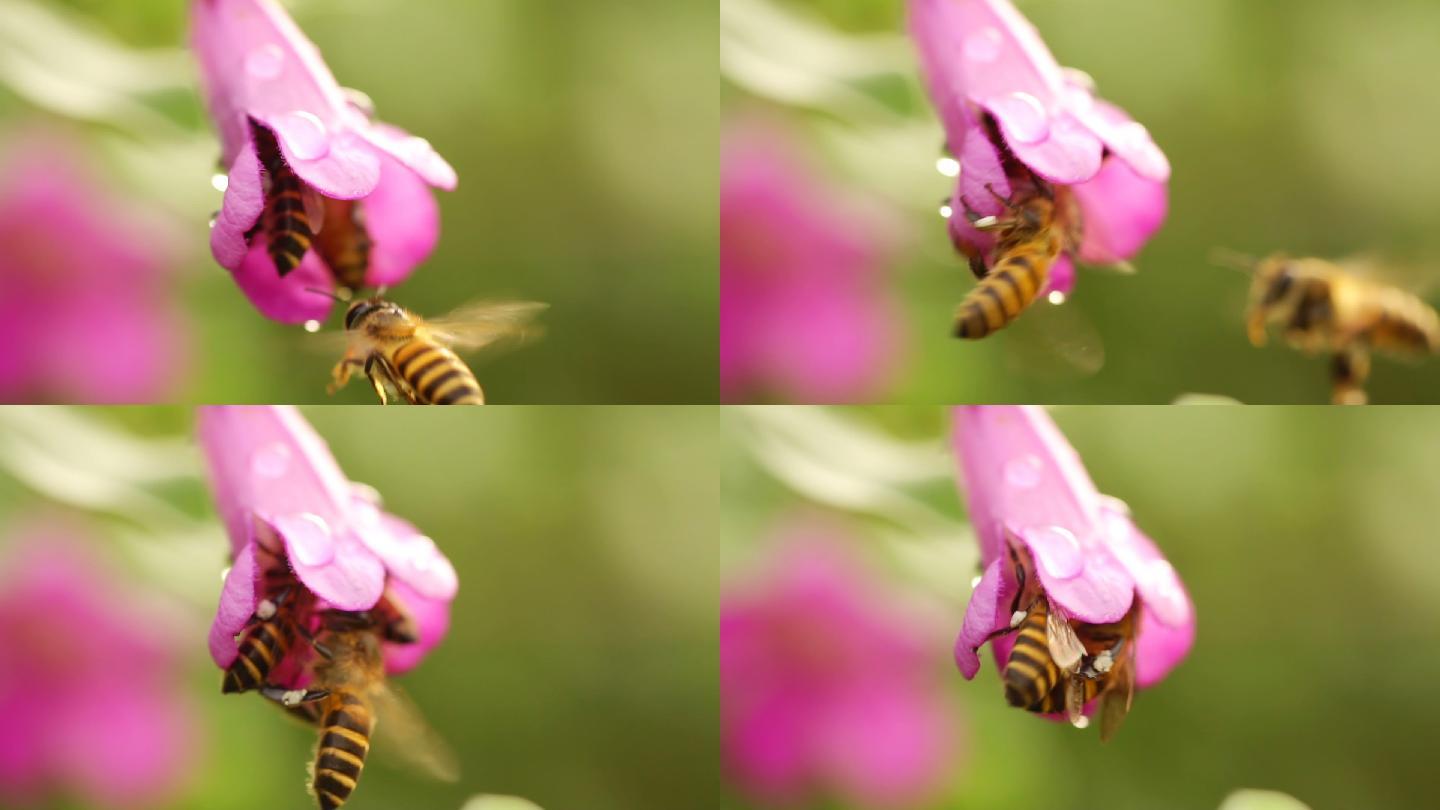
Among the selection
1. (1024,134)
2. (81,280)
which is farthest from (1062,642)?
(81,280)

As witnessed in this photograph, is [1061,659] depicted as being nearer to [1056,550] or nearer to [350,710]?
[1056,550]

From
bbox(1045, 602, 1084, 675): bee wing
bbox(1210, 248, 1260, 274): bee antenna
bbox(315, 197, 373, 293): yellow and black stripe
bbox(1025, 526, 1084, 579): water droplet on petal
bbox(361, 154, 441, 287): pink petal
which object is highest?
bbox(1210, 248, 1260, 274): bee antenna

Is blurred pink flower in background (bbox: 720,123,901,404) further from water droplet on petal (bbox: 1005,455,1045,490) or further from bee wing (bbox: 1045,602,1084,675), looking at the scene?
bee wing (bbox: 1045,602,1084,675)

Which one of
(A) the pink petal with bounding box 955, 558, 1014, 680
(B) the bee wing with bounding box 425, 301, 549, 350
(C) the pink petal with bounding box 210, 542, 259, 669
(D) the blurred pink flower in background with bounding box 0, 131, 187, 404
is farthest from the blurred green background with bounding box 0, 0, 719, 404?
(A) the pink petal with bounding box 955, 558, 1014, 680

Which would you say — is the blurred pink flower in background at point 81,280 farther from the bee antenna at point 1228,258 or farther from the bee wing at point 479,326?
the bee antenna at point 1228,258

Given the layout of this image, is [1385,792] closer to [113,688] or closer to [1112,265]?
[1112,265]

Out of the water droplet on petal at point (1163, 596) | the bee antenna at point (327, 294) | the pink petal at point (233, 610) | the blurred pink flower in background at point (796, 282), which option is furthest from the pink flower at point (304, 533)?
the water droplet on petal at point (1163, 596)
